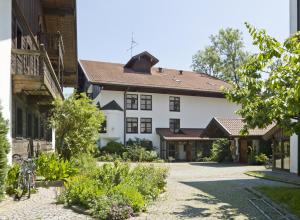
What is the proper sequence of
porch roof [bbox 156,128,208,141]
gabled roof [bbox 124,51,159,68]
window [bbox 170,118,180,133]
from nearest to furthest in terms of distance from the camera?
porch roof [bbox 156,128,208,141] → window [bbox 170,118,180,133] → gabled roof [bbox 124,51,159,68]

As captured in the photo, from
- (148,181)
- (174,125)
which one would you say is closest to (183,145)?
(174,125)

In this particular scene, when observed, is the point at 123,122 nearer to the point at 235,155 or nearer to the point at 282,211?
the point at 235,155

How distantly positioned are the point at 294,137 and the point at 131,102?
2068 cm

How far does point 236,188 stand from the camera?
15180 millimetres

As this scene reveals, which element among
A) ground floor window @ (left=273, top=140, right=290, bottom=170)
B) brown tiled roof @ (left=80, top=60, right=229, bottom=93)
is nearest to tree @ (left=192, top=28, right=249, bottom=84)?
brown tiled roof @ (left=80, top=60, right=229, bottom=93)

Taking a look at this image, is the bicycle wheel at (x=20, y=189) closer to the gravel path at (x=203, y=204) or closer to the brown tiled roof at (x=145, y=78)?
the gravel path at (x=203, y=204)

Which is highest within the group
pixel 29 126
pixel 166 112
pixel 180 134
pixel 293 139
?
pixel 166 112

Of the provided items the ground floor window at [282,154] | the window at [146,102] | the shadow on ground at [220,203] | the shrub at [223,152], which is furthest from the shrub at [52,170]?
the window at [146,102]

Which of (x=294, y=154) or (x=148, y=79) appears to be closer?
(x=294, y=154)

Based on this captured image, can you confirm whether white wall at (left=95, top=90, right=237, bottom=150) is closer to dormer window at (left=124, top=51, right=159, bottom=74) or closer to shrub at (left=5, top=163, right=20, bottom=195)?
dormer window at (left=124, top=51, right=159, bottom=74)

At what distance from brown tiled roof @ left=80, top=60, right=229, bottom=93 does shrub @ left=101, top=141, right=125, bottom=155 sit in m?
5.87

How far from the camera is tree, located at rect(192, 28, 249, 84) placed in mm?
56594

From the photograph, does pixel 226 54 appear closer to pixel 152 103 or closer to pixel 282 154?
pixel 152 103

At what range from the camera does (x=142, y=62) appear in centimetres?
4344
